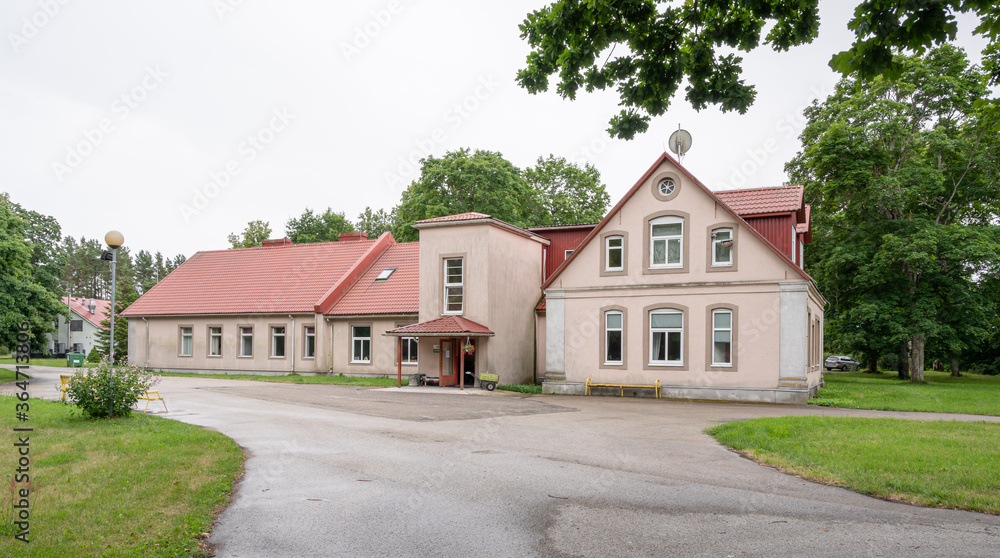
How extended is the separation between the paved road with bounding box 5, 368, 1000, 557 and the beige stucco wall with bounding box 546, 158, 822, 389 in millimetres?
8260

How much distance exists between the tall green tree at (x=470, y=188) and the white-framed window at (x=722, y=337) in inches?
721

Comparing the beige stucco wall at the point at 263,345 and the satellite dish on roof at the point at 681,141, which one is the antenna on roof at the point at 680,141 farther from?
the beige stucco wall at the point at 263,345

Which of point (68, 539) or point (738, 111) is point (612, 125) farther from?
point (68, 539)

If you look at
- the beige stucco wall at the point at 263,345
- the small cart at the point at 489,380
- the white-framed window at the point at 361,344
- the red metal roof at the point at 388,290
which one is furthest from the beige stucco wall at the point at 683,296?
the white-framed window at the point at 361,344

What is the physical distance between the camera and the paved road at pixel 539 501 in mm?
6152

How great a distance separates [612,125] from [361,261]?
2799 cm

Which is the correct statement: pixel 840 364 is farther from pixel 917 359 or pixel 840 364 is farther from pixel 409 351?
pixel 409 351

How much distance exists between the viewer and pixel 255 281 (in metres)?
36.3

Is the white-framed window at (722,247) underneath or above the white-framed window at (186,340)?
above

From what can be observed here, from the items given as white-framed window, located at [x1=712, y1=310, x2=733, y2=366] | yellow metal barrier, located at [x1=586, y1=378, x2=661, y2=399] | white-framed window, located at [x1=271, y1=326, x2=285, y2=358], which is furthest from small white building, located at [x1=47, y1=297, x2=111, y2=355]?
white-framed window, located at [x1=712, y1=310, x2=733, y2=366]

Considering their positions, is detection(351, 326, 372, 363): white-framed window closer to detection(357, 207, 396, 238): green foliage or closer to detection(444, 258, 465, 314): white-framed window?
detection(444, 258, 465, 314): white-framed window

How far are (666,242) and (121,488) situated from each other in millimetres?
18756

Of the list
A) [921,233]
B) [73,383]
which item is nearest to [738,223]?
[921,233]

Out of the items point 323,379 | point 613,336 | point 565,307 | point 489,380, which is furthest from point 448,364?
point 613,336
